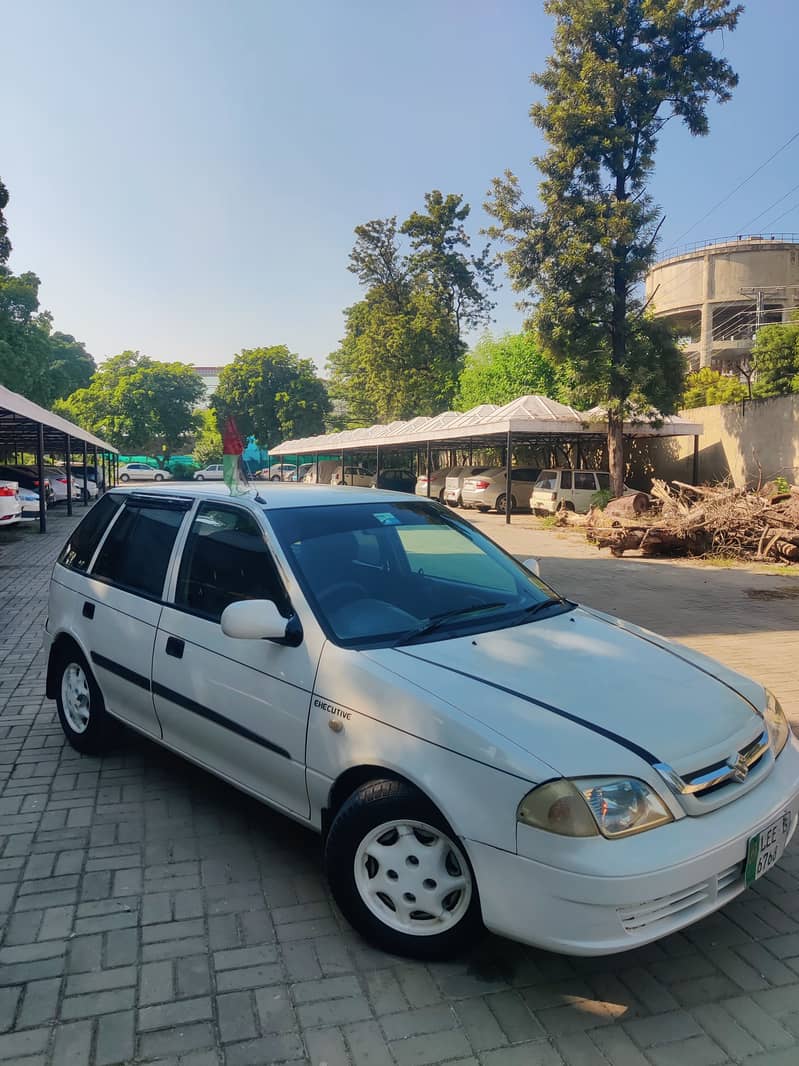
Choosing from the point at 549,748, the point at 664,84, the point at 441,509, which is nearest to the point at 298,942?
the point at 549,748

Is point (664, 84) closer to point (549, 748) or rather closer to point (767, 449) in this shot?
point (767, 449)

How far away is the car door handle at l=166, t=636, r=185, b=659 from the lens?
12.1 ft

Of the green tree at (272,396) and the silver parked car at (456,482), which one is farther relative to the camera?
the green tree at (272,396)

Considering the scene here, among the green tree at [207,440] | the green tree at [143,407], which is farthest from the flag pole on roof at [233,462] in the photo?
the green tree at [143,407]

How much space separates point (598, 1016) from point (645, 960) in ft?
1.22

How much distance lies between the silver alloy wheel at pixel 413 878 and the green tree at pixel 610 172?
66.3ft

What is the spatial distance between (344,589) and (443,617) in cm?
45

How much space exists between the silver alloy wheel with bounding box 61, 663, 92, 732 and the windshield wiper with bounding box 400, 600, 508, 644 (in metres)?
2.35

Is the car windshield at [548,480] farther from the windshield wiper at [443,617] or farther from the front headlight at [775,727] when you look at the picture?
the front headlight at [775,727]

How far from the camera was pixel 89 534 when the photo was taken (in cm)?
484

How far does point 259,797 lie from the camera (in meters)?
3.30

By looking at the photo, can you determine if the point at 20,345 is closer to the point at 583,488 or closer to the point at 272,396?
the point at 583,488

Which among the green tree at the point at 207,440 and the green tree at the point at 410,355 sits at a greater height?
the green tree at the point at 410,355

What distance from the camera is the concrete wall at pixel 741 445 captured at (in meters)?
20.8
